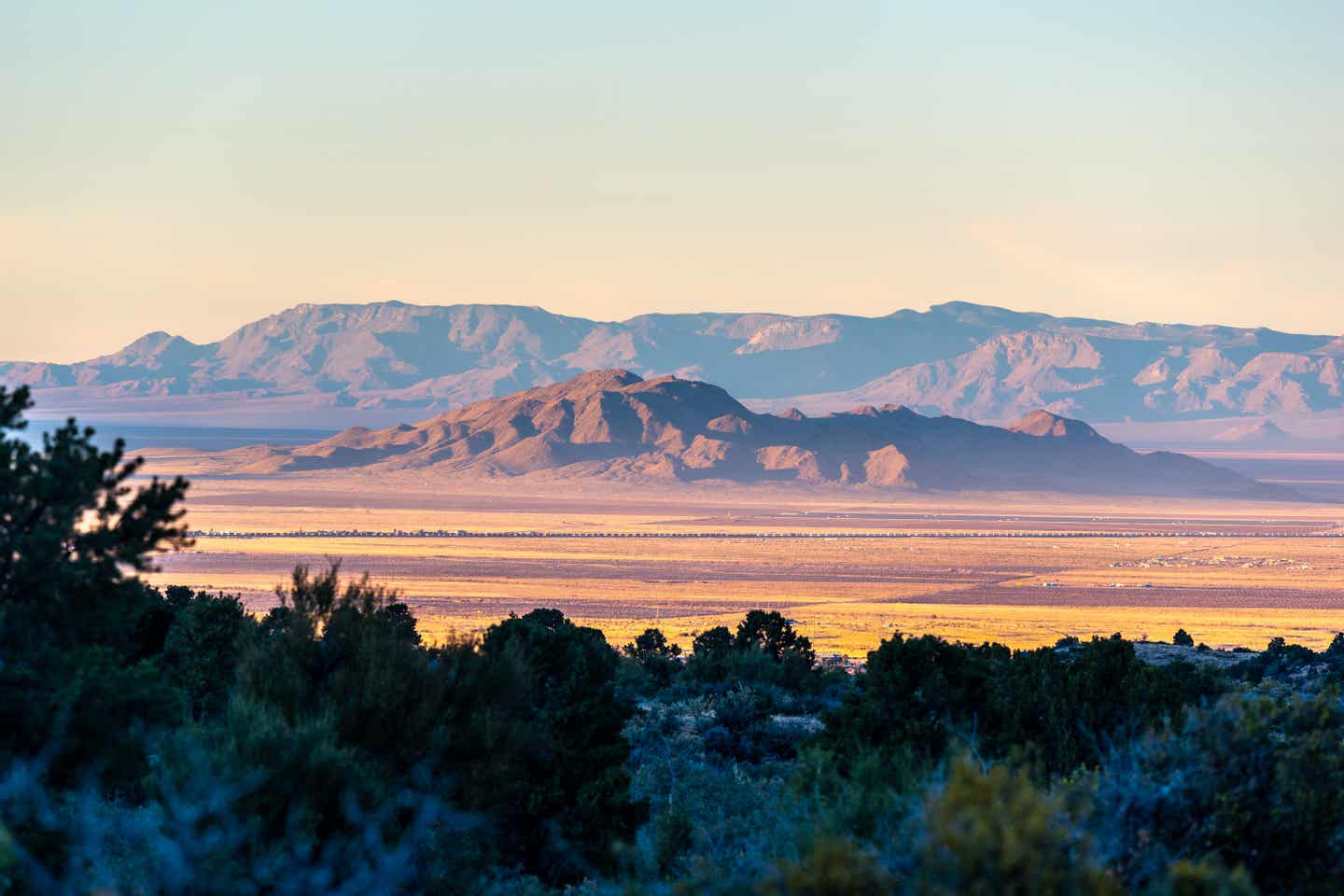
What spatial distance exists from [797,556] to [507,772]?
9863 centimetres

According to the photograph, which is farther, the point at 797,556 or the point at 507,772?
the point at 797,556

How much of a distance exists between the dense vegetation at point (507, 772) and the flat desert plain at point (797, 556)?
2141mm

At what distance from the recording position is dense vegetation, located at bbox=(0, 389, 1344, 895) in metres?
10.3

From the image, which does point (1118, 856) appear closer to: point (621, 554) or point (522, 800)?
point (522, 800)

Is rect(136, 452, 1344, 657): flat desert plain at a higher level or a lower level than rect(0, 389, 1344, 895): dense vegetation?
lower

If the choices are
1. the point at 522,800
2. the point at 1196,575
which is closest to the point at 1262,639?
the point at 1196,575

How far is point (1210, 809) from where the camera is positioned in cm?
1147

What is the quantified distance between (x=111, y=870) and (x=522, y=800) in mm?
6152

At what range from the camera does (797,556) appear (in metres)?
116

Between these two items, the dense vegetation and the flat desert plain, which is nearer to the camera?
the dense vegetation

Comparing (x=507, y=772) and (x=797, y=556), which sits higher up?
(x=507, y=772)

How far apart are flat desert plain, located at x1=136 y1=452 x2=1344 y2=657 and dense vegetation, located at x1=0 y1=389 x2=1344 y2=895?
214 centimetres

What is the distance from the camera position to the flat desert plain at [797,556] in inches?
3024

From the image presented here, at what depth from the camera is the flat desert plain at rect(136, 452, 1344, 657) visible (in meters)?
76.8
